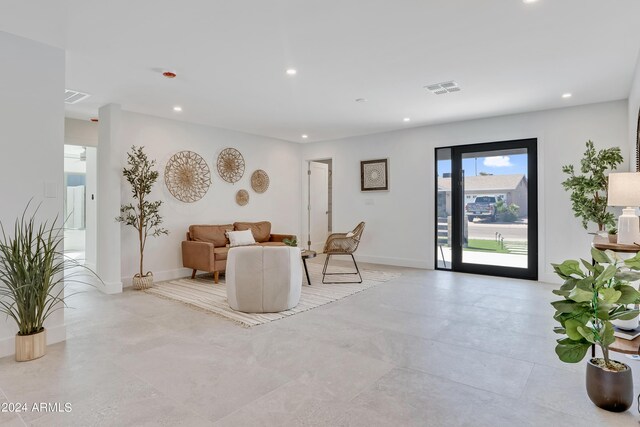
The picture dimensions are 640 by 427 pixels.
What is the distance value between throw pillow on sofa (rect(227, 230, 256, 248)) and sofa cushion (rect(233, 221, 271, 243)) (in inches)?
11.5

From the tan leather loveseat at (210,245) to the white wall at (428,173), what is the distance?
6.42 feet

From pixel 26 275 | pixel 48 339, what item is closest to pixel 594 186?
pixel 26 275

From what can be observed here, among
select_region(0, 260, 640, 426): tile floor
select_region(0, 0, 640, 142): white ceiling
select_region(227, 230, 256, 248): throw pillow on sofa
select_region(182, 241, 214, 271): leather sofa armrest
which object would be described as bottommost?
select_region(0, 260, 640, 426): tile floor

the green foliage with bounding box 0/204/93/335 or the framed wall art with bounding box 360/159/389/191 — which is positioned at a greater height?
the framed wall art with bounding box 360/159/389/191

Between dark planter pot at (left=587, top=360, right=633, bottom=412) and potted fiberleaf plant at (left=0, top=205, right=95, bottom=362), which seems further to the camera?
potted fiberleaf plant at (left=0, top=205, right=95, bottom=362)

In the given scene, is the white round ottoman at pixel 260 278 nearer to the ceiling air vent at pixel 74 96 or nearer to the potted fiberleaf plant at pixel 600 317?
the potted fiberleaf plant at pixel 600 317

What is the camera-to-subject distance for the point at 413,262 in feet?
21.4

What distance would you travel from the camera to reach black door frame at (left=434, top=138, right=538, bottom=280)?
211 inches

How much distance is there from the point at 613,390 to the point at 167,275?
17.8 feet

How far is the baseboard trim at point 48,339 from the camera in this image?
278 centimetres

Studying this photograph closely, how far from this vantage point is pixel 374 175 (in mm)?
7020

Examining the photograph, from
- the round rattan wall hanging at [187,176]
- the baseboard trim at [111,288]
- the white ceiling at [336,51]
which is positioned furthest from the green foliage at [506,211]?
the baseboard trim at [111,288]

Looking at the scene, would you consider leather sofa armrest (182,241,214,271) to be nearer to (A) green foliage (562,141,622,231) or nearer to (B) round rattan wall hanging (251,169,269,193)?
(B) round rattan wall hanging (251,169,269,193)

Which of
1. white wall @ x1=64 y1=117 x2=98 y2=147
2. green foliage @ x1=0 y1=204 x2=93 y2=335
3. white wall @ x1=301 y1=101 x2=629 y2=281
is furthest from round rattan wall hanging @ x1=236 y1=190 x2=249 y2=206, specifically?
green foliage @ x1=0 y1=204 x2=93 y2=335
